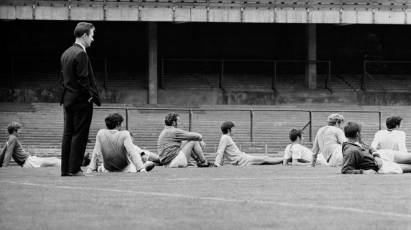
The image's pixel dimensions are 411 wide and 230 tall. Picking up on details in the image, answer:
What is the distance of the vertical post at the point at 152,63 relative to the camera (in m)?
37.5

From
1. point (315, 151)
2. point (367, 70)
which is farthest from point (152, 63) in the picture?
point (315, 151)

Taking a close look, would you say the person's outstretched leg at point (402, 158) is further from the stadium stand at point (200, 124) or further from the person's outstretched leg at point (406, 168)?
the stadium stand at point (200, 124)

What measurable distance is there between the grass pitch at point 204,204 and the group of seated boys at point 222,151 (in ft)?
7.67

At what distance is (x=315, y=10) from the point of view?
3734cm

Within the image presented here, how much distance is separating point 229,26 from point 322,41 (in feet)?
13.4

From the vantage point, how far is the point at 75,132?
42.8 feet

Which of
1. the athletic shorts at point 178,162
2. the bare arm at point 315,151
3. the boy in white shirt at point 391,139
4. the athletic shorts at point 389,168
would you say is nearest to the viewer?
the athletic shorts at point 389,168

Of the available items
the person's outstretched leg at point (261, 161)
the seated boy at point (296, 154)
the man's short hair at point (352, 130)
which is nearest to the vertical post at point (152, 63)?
the person's outstretched leg at point (261, 161)

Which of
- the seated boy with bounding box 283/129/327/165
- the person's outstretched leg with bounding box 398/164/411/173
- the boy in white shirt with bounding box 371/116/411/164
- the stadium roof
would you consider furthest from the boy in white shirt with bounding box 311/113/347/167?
the stadium roof

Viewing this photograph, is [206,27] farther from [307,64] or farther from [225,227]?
[225,227]

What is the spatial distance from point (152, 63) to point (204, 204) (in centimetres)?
2940

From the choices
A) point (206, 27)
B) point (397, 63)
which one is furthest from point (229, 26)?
point (397, 63)

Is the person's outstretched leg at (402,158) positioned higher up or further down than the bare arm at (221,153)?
higher up

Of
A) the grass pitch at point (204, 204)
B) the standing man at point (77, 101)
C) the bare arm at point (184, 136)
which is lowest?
the bare arm at point (184, 136)
